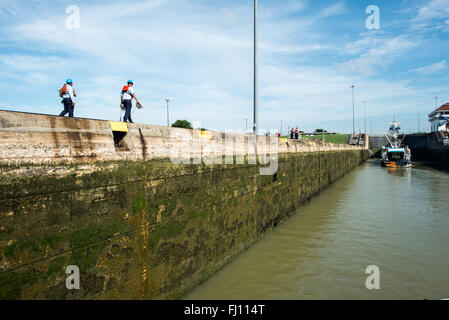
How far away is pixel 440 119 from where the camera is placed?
87500 millimetres

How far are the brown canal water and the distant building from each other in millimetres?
86006

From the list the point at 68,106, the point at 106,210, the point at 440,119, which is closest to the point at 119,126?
the point at 106,210

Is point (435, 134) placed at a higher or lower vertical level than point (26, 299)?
higher

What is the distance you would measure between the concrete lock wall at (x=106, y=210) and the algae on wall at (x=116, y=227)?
1cm

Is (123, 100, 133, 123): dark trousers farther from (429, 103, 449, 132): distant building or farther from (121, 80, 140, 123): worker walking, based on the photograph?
(429, 103, 449, 132): distant building

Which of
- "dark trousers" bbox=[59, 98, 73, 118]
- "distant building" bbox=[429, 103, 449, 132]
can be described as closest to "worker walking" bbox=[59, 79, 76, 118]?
"dark trousers" bbox=[59, 98, 73, 118]

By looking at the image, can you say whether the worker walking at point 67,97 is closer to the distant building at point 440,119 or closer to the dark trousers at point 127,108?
the dark trousers at point 127,108

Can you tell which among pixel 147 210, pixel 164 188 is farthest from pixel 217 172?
pixel 147 210

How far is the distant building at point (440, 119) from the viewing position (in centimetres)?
8531

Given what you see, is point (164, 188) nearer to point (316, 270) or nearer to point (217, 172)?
point (217, 172)

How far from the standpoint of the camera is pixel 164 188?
5.15 meters

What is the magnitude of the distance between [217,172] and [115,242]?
3226mm

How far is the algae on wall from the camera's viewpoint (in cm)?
313

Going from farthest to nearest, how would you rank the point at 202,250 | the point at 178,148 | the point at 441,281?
the point at 441,281, the point at 202,250, the point at 178,148
